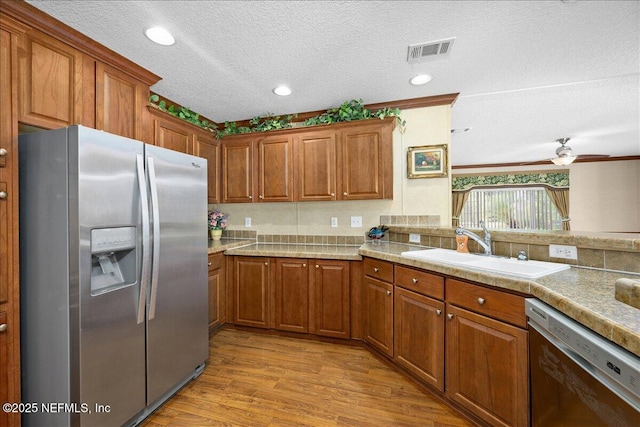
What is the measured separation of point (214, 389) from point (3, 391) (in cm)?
109

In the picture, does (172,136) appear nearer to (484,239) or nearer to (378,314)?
(378,314)

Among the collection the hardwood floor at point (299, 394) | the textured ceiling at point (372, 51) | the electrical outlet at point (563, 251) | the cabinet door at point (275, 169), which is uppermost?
the textured ceiling at point (372, 51)


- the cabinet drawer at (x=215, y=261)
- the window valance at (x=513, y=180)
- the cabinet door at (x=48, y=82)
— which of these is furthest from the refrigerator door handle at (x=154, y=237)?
the window valance at (x=513, y=180)

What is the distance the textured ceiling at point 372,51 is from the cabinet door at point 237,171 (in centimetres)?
38

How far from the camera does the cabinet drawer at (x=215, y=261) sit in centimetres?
261

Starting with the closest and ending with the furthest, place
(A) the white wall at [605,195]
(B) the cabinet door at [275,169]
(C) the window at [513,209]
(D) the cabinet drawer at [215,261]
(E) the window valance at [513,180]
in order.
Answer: (D) the cabinet drawer at [215,261] < (B) the cabinet door at [275,169] < (A) the white wall at [605,195] < (E) the window valance at [513,180] < (C) the window at [513,209]

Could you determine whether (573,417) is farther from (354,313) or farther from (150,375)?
(150,375)

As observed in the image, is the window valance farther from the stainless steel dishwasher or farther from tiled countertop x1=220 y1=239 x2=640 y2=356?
the stainless steel dishwasher

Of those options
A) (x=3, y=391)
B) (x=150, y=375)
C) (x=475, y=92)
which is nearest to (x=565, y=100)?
(x=475, y=92)

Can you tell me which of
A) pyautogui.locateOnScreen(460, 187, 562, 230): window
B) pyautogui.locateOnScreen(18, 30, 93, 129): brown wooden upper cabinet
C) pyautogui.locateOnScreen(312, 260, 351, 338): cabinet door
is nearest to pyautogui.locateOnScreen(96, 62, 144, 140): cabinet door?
pyautogui.locateOnScreen(18, 30, 93, 129): brown wooden upper cabinet

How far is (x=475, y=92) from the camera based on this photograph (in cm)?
262

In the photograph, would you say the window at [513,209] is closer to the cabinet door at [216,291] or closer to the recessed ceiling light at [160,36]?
the cabinet door at [216,291]

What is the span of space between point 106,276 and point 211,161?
1986 mm

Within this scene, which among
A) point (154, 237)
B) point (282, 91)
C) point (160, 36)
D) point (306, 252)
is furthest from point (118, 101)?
point (306, 252)
